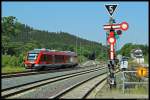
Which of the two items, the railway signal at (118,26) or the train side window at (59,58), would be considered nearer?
the railway signal at (118,26)

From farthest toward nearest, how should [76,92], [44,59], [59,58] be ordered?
[59,58] < [44,59] < [76,92]

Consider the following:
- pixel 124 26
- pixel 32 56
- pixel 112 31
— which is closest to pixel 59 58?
pixel 32 56

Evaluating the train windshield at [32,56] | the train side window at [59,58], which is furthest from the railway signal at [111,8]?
the train side window at [59,58]

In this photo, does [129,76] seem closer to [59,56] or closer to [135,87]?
[135,87]

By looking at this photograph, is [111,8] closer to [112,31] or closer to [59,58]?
[112,31]

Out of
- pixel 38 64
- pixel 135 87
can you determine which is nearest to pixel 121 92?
pixel 135 87

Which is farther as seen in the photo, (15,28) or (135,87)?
(15,28)

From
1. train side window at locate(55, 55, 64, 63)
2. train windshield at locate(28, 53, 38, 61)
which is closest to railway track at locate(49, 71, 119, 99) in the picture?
train windshield at locate(28, 53, 38, 61)

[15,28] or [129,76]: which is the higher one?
[15,28]

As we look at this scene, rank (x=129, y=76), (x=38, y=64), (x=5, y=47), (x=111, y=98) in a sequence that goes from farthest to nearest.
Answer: (x=5, y=47), (x=38, y=64), (x=129, y=76), (x=111, y=98)

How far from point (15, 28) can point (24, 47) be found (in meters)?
9.65

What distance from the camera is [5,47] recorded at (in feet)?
278

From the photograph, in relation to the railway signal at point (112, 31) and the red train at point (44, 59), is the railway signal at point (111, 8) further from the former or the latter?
the red train at point (44, 59)

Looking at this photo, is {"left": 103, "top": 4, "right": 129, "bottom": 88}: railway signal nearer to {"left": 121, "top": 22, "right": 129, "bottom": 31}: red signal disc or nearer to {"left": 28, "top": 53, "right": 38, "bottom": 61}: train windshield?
{"left": 121, "top": 22, "right": 129, "bottom": 31}: red signal disc
